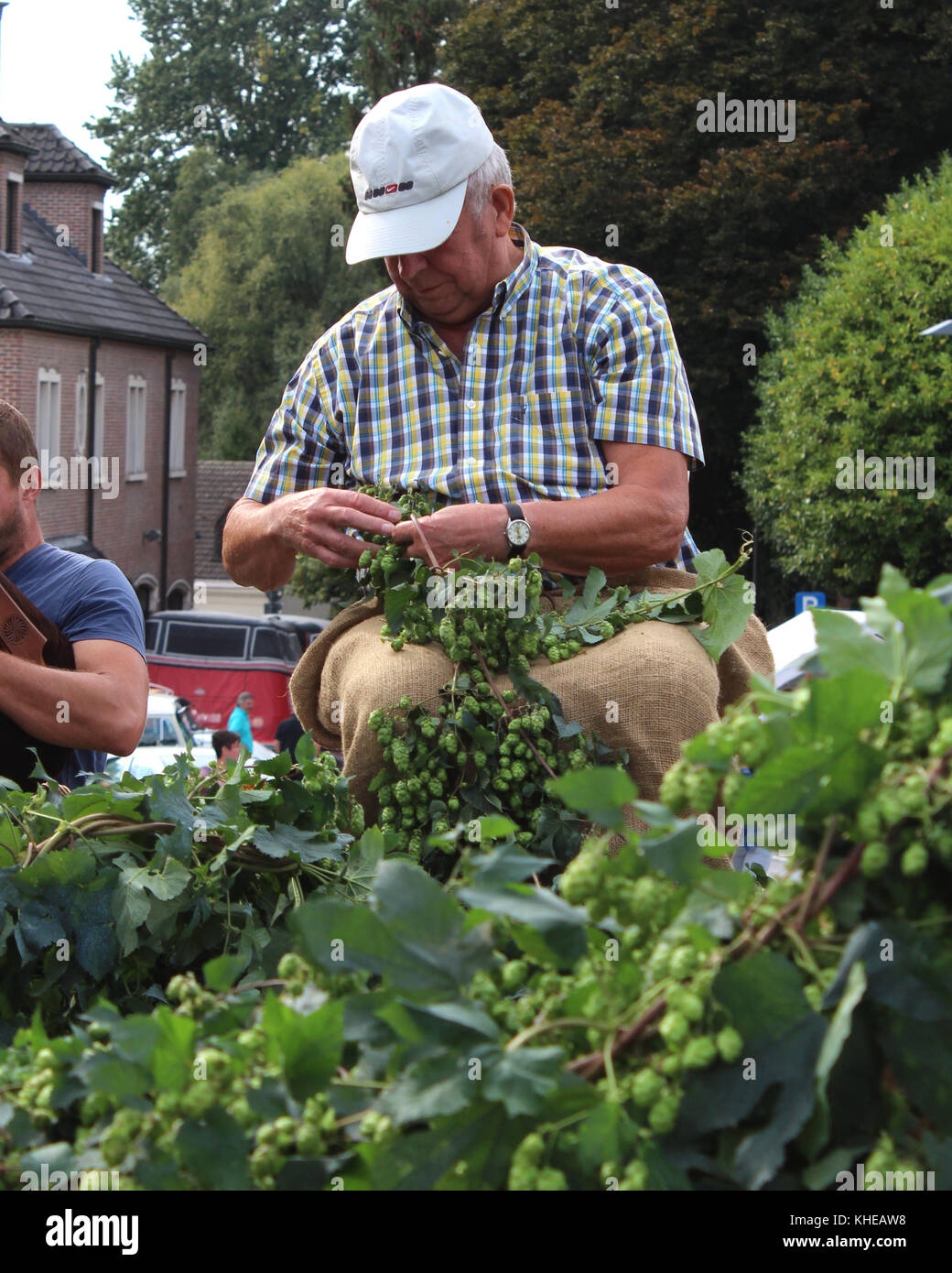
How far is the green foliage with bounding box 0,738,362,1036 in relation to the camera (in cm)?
179

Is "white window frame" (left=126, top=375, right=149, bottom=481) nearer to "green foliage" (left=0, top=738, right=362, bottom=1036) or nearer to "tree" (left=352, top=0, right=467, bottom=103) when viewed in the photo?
"tree" (left=352, top=0, right=467, bottom=103)

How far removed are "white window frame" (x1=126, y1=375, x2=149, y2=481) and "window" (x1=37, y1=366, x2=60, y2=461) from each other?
312 cm

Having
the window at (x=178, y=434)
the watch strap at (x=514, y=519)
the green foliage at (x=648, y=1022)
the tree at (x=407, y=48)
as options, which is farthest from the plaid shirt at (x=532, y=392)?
the window at (x=178, y=434)

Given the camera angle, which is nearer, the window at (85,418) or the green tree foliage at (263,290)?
Result: the window at (85,418)

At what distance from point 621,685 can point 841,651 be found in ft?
4.06

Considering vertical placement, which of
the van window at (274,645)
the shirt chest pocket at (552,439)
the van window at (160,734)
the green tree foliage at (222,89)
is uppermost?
the green tree foliage at (222,89)

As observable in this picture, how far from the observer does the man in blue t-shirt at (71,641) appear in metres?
2.94

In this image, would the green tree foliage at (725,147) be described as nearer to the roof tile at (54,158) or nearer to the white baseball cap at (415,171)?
the roof tile at (54,158)

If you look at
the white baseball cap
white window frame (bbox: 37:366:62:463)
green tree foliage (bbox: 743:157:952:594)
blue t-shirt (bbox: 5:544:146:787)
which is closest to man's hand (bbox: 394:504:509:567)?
the white baseball cap

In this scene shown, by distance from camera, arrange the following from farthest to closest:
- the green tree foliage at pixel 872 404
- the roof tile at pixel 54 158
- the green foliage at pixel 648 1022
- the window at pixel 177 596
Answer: the window at pixel 177 596, the roof tile at pixel 54 158, the green tree foliage at pixel 872 404, the green foliage at pixel 648 1022

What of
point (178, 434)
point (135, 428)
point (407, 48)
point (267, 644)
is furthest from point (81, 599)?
point (178, 434)

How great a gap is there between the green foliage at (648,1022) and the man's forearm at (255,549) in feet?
5.06
